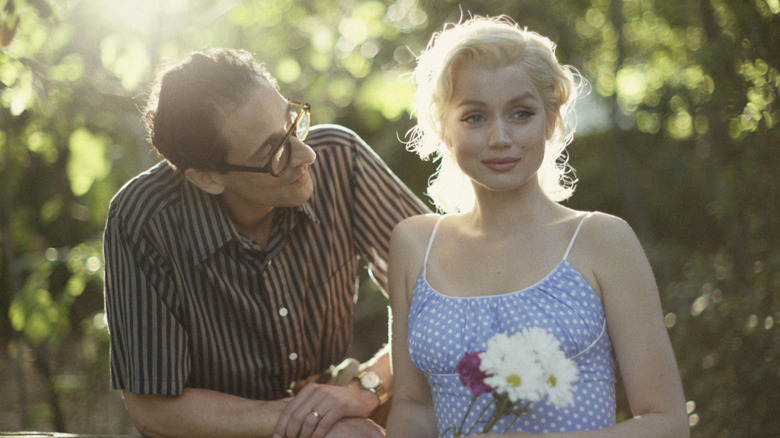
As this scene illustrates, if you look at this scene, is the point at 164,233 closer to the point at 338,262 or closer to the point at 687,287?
the point at 338,262

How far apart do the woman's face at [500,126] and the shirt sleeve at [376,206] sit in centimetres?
69

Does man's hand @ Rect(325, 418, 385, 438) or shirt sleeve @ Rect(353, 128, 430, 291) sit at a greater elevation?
shirt sleeve @ Rect(353, 128, 430, 291)

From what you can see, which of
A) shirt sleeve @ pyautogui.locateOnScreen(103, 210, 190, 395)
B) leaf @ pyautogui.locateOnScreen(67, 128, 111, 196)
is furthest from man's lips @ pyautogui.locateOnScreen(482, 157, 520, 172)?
leaf @ pyautogui.locateOnScreen(67, 128, 111, 196)

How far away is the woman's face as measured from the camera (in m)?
1.94

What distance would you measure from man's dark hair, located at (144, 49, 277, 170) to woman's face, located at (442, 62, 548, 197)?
31.8 inches

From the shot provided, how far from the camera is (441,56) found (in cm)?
210

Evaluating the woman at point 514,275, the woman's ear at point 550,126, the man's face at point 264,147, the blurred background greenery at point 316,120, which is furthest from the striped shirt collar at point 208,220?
the woman's ear at point 550,126

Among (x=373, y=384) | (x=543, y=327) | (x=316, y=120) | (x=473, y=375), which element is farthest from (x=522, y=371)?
(x=316, y=120)

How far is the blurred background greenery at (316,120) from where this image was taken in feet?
10.8

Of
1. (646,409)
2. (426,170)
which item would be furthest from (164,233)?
(426,170)

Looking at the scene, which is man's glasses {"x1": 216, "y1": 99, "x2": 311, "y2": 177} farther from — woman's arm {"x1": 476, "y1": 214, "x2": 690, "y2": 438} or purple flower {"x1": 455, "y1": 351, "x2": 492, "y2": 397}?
purple flower {"x1": 455, "y1": 351, "x2": 492, "y2": 397}

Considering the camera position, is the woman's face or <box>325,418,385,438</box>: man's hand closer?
the woman's face

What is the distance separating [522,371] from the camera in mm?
1330

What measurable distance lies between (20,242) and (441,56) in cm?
355
